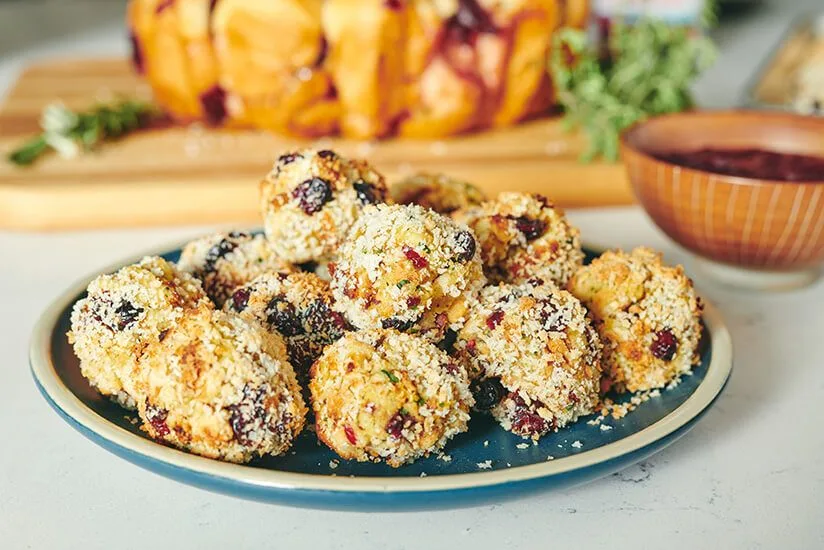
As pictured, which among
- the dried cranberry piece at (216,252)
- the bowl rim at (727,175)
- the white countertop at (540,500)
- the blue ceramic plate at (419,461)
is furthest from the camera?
the bowl rim at (727,175)

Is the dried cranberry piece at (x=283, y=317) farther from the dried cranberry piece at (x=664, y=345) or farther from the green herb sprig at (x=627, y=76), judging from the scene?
the green herb sprig at (x=627, y=76)

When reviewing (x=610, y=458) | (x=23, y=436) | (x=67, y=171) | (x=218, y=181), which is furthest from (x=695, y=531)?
(x=67, y=171)

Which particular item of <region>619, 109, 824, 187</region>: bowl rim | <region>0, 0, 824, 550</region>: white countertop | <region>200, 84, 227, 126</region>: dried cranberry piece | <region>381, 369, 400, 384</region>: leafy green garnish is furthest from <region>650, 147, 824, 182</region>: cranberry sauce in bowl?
<region>200, 84, 227, 126</region>: dried cranberry piece

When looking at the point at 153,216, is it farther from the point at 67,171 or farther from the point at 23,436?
the point at 23,436

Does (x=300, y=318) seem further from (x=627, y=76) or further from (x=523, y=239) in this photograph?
(x=627, y=76)

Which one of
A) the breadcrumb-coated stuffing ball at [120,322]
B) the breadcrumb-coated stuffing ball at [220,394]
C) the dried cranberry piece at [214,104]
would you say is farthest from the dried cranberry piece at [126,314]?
the dried cranberry piece at [214,104]

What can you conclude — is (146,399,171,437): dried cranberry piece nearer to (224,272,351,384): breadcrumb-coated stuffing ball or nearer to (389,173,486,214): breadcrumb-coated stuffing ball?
(224,272,351,384): breadcrumb-coated stuffing ball
